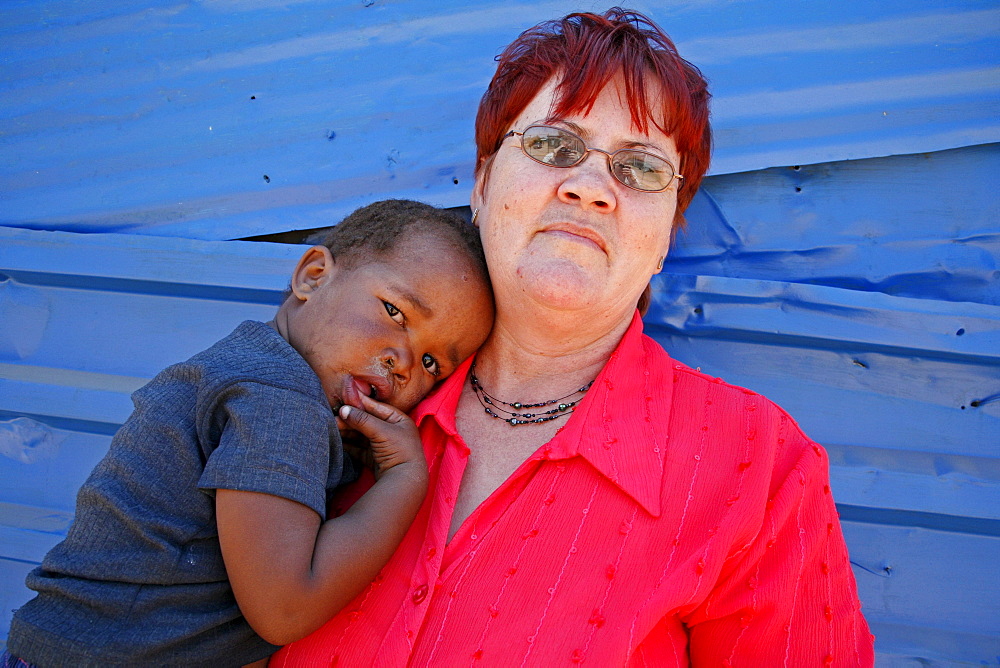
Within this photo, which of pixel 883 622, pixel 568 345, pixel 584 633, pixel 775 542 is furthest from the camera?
pixel 883 622

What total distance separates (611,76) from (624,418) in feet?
2.94

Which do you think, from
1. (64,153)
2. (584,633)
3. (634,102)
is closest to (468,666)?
(584,633)

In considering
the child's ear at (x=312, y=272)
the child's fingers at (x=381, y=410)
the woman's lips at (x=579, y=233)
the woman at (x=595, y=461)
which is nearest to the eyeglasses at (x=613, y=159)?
the woman at (x=595, y=461)

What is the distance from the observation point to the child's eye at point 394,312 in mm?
1931

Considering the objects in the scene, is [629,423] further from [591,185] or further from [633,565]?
[591,185]

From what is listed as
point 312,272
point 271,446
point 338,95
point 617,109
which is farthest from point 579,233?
point 338,95

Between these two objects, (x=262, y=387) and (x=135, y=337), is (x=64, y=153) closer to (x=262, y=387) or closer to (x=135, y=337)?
(x=135, y=337)

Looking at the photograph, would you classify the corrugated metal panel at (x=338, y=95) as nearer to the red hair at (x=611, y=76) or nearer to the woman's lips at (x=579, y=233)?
the red hair at (x=611, y=76)

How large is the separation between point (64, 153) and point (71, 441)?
3.96 feet

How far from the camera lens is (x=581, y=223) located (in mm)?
1841

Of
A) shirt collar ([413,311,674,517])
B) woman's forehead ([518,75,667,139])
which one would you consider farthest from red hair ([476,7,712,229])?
shirt collar ([413,311,674,517])

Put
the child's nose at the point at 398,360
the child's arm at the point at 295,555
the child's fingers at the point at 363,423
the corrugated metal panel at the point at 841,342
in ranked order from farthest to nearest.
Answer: the corrugated metal panel at the point at 841,342 < the child's nose at the point at 398,360 < the child's fingers at the point at 363,423 < the child's arm at the point at 295,555

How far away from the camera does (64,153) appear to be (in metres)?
3.07

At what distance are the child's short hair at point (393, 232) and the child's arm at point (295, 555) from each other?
732 millimetres
